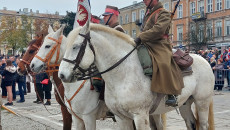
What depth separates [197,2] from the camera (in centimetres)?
4647

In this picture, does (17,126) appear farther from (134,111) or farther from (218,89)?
(218,89)

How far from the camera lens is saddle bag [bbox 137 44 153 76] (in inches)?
150

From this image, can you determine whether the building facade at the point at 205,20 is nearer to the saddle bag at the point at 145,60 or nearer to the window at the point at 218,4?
the window at the point at 218,4

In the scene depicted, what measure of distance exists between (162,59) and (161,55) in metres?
0.06

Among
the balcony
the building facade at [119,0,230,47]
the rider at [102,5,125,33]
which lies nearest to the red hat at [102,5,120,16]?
the rider at [102,5,125,33]

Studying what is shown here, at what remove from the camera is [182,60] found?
177 inches

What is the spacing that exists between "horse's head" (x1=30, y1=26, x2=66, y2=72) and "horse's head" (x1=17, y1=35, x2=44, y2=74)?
1.09 m

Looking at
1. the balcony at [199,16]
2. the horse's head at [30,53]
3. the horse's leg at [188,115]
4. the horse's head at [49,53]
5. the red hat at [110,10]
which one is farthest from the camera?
the balcony at [199,16]

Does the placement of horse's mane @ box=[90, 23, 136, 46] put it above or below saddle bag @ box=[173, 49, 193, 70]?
above

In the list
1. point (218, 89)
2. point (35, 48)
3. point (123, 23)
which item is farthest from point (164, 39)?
point (123, 23)

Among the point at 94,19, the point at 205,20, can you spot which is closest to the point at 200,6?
the point at 205,20

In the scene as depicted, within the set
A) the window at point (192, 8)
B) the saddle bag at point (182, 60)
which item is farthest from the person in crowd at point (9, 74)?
the window at point (192, 8)

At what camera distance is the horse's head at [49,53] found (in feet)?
16.3

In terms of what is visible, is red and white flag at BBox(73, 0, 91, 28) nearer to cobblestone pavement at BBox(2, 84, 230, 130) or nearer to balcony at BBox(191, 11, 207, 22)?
cobblestone pavement at BBox(2, 84, 230, 130)
